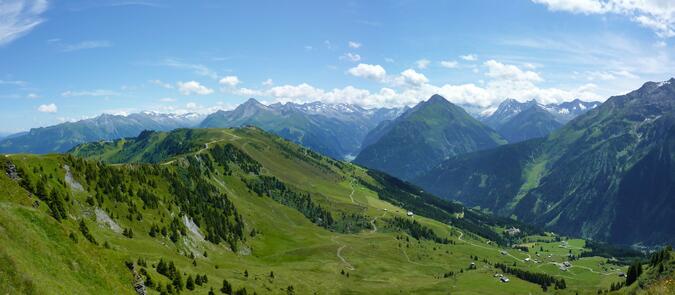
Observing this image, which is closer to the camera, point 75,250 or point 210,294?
point 75,250

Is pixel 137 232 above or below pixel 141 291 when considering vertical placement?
below

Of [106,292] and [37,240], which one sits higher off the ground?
[37,240]

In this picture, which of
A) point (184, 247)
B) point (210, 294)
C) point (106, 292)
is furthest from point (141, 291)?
point (184, 247)

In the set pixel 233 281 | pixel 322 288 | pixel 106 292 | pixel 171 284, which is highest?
pixel 106 292

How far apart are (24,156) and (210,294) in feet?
289

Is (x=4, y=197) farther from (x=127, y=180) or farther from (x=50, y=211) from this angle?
(x=127, y=180)

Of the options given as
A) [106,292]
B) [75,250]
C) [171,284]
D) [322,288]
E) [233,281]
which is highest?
[75,250]

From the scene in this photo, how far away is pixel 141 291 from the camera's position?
73.6 meters

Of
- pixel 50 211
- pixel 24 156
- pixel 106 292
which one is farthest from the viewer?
pixel 24 156

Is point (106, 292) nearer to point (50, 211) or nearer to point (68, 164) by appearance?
point (50, 211)

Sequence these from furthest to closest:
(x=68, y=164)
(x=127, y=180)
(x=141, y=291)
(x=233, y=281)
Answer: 1. (x=127, y=180)
2. (x=68, y=164)
3. (x=233, y=281)
4. (x=141, y=291)

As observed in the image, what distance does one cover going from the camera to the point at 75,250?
61750mm

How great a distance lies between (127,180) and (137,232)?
137ft

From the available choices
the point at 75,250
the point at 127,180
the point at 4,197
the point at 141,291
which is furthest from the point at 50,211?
the point at 127,180
